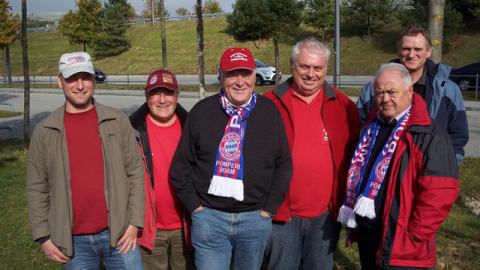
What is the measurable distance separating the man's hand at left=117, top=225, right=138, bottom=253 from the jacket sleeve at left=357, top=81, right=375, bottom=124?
1.70 metres

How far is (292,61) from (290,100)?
0.26 metres

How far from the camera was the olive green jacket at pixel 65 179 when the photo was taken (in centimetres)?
284

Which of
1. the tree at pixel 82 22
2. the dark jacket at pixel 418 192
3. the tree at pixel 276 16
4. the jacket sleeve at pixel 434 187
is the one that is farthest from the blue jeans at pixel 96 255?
the tree at pixel 82 22

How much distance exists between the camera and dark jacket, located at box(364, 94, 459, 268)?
2.61m

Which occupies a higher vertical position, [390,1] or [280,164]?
[390,1]

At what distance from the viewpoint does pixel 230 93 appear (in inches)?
118

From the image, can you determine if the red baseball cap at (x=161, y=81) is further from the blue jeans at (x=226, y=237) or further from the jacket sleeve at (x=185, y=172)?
the blue jeans at (x=226, y=237)

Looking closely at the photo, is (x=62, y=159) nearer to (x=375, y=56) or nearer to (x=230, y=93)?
(x=230, y=93)

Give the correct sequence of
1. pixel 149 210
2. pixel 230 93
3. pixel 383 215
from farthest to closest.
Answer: pixel 149 210, pixel 230 93, pixel 383 215

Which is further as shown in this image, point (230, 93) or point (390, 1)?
point (390, 1)

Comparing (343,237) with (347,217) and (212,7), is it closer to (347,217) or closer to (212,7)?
(347,217)

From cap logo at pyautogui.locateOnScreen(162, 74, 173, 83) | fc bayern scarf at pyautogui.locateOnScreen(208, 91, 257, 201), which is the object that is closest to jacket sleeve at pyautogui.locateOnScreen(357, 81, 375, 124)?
fc bayern scarf at pyautogui.locateOnScreen(208, 91, 257, 201)

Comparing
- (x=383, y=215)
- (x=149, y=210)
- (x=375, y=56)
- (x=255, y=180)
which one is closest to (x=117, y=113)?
(x=149, y=210)

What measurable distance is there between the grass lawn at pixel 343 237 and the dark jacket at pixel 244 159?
6.43ft
